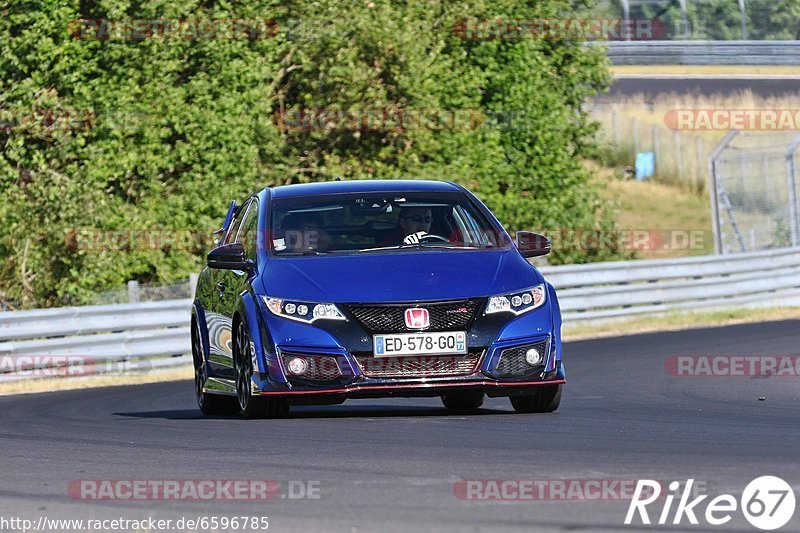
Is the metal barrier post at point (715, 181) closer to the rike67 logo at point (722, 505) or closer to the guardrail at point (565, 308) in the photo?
the guardrail at point (565, 308)

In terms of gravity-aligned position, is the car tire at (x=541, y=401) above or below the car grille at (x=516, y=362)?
below

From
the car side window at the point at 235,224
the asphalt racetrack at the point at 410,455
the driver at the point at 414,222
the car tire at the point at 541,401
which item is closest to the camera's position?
the asphalt racetrack at the point at 410,455

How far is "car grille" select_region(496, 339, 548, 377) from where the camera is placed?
376 inches

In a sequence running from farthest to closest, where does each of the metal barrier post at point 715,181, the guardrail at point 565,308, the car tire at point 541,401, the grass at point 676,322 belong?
the metal barrier post at point 715,181, the grass at point 676,322, the guardrail at point 565,308, the car tire at point 541,401

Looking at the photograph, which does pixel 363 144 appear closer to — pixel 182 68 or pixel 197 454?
pixel 182 68

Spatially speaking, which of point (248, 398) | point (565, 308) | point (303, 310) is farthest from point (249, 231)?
point (565, 308)

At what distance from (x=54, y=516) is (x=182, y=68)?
21.0m

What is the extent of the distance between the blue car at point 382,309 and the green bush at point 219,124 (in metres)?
13.7

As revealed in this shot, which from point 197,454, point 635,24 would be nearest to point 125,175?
point 197,454

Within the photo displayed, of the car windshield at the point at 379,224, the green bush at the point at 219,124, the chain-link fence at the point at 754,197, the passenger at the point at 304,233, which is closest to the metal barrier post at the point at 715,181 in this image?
the chain-link fence at the point at 754,197

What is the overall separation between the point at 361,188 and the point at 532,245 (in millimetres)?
1244

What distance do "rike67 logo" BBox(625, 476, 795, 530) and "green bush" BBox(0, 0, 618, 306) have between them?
1813 centimetres

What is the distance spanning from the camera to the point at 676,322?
939 inches

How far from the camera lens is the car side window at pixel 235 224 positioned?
38.5 ft
